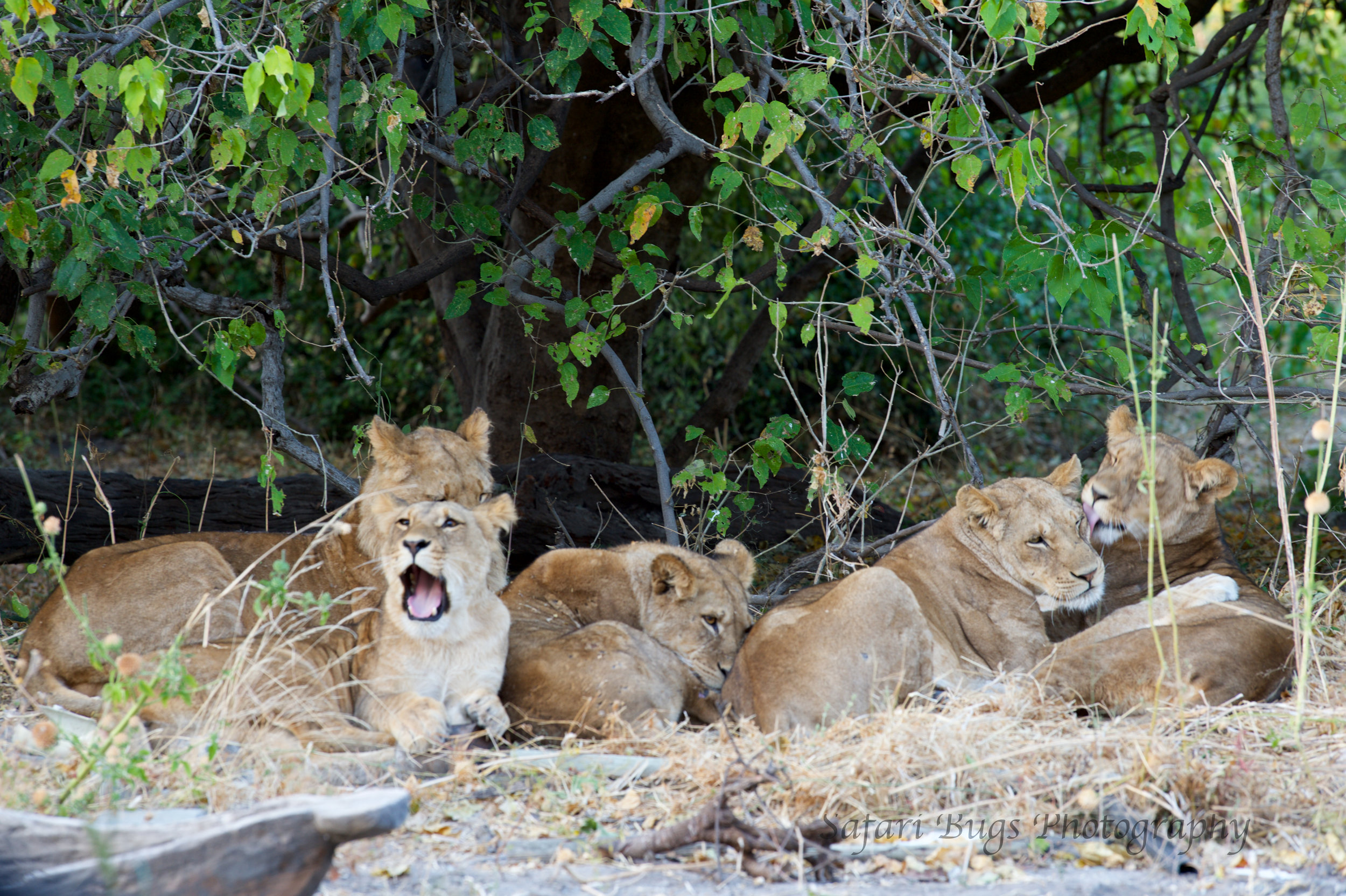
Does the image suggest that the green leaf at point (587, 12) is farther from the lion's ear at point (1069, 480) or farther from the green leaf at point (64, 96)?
the lion's ear at point (1069, 480)

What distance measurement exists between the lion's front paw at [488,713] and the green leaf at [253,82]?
2059 mm

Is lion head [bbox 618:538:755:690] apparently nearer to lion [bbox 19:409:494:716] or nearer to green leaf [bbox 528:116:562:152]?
lion [bbox 19:409:494:716]

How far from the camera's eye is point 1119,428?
18.9 ft

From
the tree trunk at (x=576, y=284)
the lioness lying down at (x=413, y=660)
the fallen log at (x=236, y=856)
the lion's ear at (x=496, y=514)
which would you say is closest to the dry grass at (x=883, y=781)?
the lioness lying down at (x=413, y=660)

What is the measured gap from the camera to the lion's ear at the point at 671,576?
495cm

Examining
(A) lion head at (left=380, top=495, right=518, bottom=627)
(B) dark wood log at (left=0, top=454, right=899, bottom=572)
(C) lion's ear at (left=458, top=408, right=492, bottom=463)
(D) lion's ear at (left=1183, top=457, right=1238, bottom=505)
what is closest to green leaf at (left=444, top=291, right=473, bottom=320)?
(B) dark wood log at (left=0, top=454, right=899, bottom=572)

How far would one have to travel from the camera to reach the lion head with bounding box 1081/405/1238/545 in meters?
5.45

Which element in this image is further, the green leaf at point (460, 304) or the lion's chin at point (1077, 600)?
the green leaf at point (460, 304)

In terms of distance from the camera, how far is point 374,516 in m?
4.90

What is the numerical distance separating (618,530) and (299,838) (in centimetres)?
442

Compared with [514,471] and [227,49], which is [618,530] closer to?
[514,471]

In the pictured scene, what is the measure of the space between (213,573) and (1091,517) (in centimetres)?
375

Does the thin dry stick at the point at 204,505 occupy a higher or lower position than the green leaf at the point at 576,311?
lower

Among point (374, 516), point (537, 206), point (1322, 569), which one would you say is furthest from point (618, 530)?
point (1322, 569)
